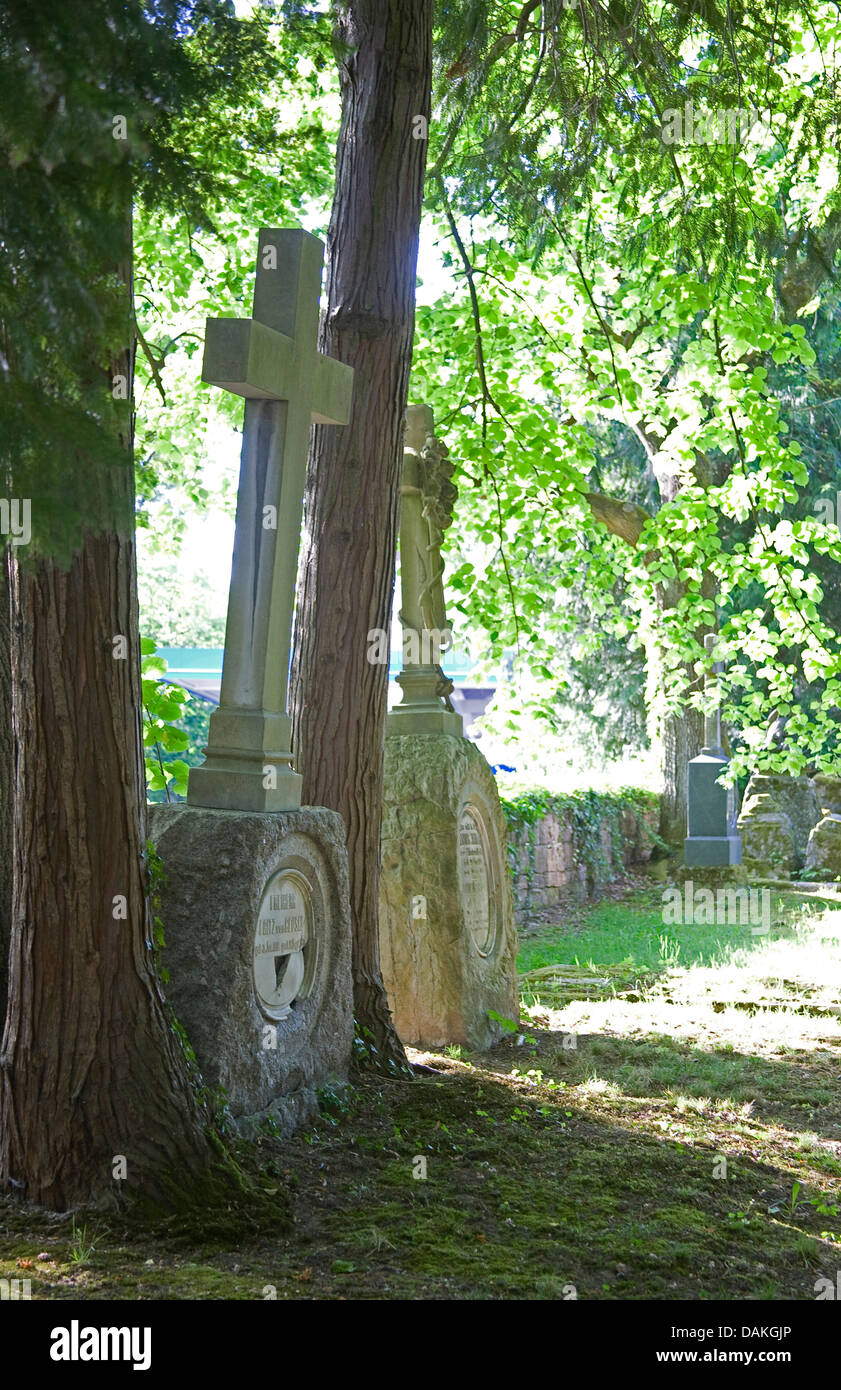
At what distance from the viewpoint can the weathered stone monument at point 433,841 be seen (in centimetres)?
634

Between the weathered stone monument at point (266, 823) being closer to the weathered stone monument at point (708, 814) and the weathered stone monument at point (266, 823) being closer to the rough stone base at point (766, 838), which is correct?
the weathered stone monument at point (708, 814)

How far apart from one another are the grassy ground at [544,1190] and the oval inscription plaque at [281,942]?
0.45 metres

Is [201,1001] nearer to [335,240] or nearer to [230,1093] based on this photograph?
[230,1093]

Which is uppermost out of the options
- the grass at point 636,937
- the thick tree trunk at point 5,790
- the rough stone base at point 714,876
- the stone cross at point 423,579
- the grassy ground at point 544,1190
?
the stone cross at point 423,579

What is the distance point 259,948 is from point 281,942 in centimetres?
16

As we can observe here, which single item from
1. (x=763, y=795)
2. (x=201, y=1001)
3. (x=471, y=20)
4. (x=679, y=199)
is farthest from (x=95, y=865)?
(x=763, y=795)

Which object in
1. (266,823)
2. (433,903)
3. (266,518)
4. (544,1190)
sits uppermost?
(266,518)

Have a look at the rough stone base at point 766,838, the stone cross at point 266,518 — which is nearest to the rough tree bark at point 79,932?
the stone cross at point 266,518

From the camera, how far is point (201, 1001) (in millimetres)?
3861

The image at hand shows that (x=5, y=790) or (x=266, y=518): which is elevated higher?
(x=266, y=518)

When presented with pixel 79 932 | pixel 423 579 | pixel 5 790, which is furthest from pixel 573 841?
pixel 79 932

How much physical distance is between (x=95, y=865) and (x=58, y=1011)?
39cm

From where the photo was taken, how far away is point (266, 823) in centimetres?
416

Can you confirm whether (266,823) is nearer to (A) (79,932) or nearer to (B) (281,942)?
(B) (281,942)
